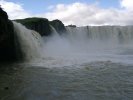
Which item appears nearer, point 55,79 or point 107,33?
point 55,79

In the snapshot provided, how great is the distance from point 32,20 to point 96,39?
17.1 meters

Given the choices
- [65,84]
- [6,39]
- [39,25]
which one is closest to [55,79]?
[65,84]

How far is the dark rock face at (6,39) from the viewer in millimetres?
17359

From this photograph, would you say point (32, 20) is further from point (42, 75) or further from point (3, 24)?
point (42, 75)

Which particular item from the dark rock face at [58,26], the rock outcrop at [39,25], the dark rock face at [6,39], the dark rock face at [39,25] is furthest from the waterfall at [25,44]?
the dark rock face at [58,26]

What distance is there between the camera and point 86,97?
933 centimetres

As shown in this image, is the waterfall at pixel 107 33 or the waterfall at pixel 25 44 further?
the waterfall at pixel 107 33

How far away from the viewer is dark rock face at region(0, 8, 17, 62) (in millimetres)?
17359

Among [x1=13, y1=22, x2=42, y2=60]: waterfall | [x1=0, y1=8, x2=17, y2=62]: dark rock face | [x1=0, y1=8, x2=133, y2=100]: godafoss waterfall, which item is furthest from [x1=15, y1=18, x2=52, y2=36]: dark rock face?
[x1=0, y1=8, x2=17, y2=62]: dark rock face

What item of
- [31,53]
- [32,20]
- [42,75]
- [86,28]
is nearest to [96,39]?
[86,28]

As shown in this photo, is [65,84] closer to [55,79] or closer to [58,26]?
[55,79]

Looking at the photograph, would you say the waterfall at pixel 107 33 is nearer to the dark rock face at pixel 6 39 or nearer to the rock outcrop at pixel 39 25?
the rock outcrop at pixel 39 25

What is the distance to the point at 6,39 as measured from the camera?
59.2ft

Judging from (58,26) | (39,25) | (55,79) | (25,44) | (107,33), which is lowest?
(107,33)
